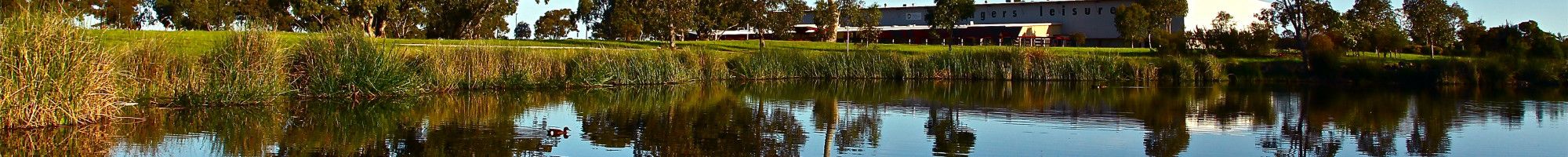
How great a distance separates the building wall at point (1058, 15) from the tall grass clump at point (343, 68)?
63224 millimetres

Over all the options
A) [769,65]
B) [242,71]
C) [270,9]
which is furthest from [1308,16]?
[270,9]

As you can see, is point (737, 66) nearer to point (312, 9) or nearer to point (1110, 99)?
point (1110, 99)

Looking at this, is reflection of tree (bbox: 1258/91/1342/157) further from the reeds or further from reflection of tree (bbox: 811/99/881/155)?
the reeds

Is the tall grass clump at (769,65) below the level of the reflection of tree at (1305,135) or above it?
above

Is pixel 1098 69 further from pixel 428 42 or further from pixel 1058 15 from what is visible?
pixel 1058 15

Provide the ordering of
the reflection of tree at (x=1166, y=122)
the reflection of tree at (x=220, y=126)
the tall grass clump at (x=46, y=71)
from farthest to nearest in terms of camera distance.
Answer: the reflection of tree at (x=1166, y=122), the tall grass clump at (x=46, y=71), the reflection of tree at (x=220, y=126)

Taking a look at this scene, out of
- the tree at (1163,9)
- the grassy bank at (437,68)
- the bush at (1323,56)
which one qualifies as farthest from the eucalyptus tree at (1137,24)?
the bush at (1323,56)

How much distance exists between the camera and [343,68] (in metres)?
21.4

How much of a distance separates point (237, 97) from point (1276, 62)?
2654 centimetres

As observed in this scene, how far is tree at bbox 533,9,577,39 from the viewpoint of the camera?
7925 centimetres

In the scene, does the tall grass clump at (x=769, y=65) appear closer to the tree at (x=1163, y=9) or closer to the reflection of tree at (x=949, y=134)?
the reflection of tree at (x=949, y=134)

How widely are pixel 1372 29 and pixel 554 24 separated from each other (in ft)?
154

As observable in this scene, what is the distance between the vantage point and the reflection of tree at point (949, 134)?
1393 centimetres

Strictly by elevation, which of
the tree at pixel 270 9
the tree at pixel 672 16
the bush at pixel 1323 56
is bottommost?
the bush at pixel 1323 56
